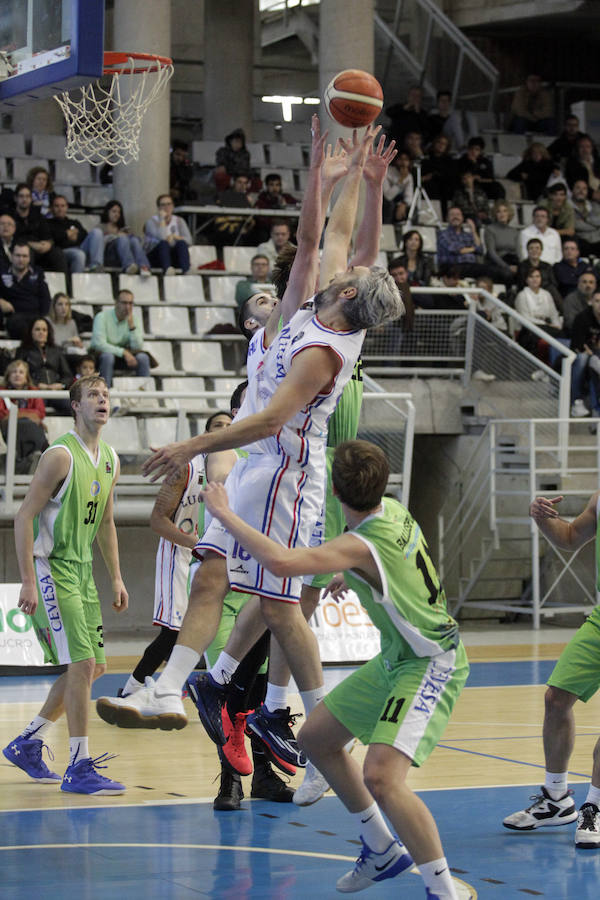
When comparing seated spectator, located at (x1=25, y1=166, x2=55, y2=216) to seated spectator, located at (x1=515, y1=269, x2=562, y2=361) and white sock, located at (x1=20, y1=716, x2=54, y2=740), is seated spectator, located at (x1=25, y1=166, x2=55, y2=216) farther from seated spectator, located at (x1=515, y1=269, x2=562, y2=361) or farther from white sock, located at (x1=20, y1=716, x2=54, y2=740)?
white sock, located at (x1=20, y1=716, x2=54, y2=740)

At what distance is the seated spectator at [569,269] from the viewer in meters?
15.2

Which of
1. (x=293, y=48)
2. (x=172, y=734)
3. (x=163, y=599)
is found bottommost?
(x=172, y=734)

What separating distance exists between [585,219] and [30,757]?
12.6 m

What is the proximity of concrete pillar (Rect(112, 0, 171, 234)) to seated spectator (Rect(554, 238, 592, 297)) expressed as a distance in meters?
4.49

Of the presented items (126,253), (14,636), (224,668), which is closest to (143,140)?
(126,253)

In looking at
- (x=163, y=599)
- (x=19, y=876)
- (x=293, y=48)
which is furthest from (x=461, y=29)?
(x=19, y=876)

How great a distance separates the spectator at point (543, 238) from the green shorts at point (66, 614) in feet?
33.9

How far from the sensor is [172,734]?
7875mm

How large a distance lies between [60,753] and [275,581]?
8.90 feet

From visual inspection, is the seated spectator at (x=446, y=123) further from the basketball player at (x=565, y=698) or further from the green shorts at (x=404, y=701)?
the green shorts at (x=404, y=701)

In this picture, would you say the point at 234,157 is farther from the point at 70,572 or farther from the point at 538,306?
the point at 70,572

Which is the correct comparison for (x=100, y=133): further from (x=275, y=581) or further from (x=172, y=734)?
(x=275, y=581)

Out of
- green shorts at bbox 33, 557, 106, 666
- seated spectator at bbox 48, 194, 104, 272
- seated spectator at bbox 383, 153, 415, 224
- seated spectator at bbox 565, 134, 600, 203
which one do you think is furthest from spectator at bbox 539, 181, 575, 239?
green shorts at bbox 33, 557, 106, 666

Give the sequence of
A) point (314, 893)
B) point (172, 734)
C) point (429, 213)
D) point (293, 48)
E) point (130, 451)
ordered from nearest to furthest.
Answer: point (314, 893), point (172, 734), point (130, 451), point (429, 213), point (293, 48)
